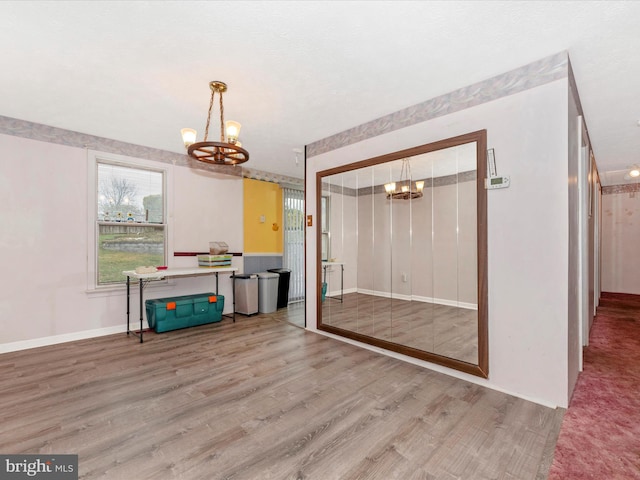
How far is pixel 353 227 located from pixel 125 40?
2.89 metres

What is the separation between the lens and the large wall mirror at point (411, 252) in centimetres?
283

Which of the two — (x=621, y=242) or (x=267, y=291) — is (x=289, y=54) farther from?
(x=621, y=242)

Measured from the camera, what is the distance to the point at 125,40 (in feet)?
7.39

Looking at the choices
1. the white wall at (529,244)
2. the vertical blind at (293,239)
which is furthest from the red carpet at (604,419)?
the vertical blind at (293,239)

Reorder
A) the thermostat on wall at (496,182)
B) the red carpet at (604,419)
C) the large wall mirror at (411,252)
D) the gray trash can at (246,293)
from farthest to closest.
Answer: the gray trash can at (246,293)
the large wall mirror at (411,252)
the thermostat on wall at (496,182)
the red carpet at (604,419)

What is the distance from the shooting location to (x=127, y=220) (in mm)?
4500

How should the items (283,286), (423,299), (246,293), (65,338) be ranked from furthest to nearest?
(283,286), (246,293), (65,338), (423,299)

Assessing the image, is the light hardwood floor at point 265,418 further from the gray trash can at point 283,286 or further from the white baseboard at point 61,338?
the gray trash can at point 283,286

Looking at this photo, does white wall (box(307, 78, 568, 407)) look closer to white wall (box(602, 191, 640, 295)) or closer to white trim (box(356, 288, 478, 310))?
white trim (box(356, 288, 478, 310))

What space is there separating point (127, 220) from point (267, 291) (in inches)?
97.6

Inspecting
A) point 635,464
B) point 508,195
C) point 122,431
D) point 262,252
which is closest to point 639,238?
point 508,195

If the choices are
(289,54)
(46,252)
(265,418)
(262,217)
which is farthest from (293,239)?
(265,418)

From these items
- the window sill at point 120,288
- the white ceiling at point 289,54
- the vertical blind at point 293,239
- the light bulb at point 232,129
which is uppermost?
the white ceiling at point 289,54

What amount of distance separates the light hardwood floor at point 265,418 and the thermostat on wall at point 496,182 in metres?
1.76
